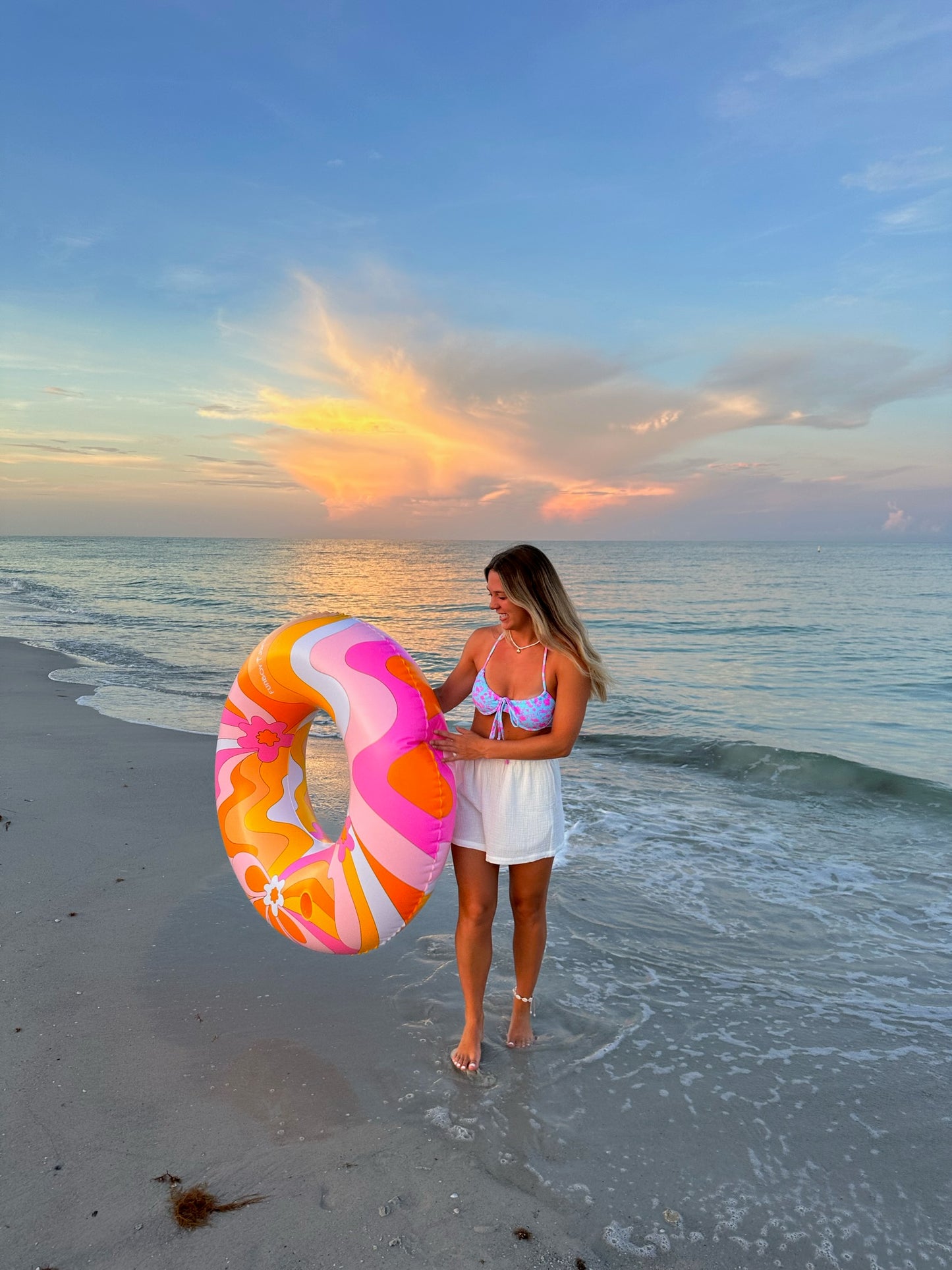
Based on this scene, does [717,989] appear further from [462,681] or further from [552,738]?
[462,681]

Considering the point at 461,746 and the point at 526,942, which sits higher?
the point at 461,746

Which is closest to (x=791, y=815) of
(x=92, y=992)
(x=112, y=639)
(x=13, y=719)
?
(x=92, y=992)

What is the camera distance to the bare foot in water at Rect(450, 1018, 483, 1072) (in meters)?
3.09

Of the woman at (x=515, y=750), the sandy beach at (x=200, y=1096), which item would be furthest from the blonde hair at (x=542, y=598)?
the sandy beach at (x=200, y=1096)

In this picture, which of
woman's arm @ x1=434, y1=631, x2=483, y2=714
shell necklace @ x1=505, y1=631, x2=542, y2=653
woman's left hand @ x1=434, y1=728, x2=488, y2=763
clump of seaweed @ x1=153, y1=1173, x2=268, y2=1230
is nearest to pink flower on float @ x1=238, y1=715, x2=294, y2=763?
woman's arm @ x1=434, y1=631, x2=483, y2=714

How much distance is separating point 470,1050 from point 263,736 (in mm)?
1489

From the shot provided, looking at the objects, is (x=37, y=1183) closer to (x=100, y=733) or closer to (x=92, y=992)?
(x=92, y=992)

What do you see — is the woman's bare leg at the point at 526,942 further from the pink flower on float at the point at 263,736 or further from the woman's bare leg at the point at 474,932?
the pink flower on float at the point at 263,736

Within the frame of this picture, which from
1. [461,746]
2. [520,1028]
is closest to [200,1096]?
[520,1028]

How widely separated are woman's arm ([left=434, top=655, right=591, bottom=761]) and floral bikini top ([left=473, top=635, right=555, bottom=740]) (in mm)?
34

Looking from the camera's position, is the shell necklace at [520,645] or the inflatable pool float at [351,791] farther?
the shell necklace at [520,645]

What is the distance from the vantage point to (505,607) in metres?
3.08

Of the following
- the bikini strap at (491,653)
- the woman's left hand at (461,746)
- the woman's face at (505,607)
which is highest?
the woman's face at (505,607)

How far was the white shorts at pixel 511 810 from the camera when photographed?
3.07m
